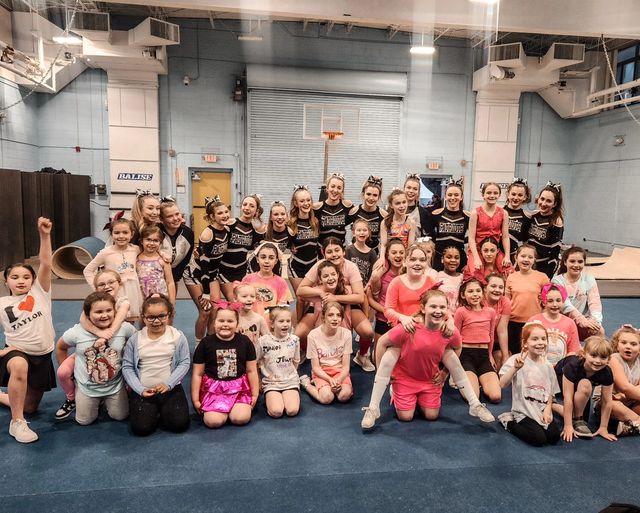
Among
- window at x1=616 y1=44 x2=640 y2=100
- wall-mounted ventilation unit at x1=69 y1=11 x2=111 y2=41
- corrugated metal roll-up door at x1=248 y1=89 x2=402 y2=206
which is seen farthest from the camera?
corrugated metal roll-up door at x1=248 y1=89 x2=402 y2=206

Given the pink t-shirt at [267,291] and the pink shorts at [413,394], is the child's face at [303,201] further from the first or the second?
the pink shorts at [413,394]

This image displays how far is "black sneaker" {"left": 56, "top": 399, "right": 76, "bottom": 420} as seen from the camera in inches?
138

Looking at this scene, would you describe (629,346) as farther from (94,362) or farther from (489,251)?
(94,362)

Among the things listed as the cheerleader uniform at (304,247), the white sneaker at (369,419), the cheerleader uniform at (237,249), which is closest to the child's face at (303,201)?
the cheerleader uniform at (304,247)

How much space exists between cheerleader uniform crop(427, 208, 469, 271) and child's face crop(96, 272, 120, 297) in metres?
3.34

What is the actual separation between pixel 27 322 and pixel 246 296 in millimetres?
1557

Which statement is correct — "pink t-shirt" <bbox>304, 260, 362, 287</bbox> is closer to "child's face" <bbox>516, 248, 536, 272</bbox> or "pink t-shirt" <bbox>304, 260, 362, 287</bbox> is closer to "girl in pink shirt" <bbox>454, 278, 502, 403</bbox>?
"girl in pink shirt" <bbox>454, 278, 502, 403</bbox>

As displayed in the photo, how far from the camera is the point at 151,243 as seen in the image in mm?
4137

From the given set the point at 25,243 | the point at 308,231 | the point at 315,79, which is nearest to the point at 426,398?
the point at 308,231

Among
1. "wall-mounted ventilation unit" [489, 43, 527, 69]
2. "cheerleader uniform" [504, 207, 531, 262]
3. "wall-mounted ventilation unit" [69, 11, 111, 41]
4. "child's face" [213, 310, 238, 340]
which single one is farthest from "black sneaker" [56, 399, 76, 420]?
"wall-mounted ventilation unit" [489, 43, 527, 69]

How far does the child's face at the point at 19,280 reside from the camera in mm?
3338

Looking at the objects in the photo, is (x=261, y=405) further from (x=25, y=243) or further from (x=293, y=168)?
(x=293, y=168)

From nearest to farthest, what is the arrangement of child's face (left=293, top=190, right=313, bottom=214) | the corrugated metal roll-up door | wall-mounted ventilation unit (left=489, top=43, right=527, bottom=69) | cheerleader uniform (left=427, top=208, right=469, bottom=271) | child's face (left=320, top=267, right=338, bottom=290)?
child's face (left=320, top=267, right=338, bottom=290)
child's face (left=293, top=190, right=313, bottom=214)
cheerleader uniform (left=427, top=208, right=469, bottom=271)
wall-mounted ventilation unit (left=489, top=43, right=527, bottom=69)
the corrugated metal roll-up door

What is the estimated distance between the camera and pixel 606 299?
775 cm
